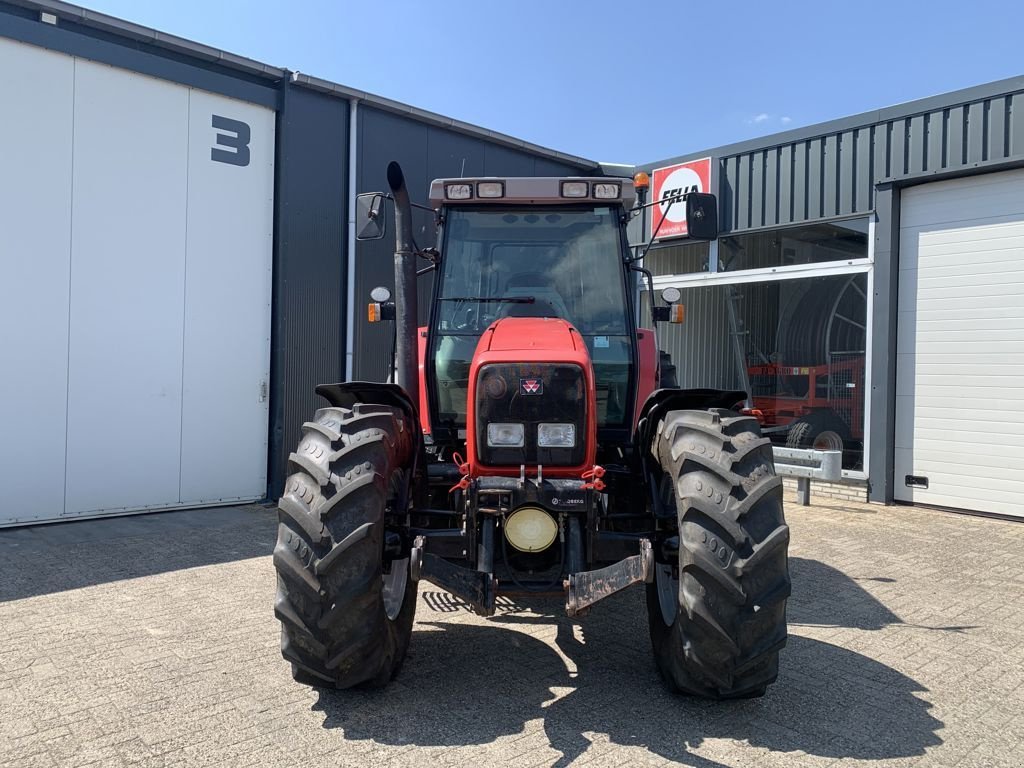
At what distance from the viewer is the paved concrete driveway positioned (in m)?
2.98

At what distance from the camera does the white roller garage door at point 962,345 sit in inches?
313

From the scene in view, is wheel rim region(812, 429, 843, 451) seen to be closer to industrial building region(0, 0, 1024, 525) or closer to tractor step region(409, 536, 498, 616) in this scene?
industrial building region(0, 0, 1024, 525)

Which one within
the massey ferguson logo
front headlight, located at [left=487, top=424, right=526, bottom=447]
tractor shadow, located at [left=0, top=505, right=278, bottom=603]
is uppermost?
the massey ferguson logo

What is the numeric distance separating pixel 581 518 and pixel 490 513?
417mm

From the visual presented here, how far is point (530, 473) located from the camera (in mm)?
3490

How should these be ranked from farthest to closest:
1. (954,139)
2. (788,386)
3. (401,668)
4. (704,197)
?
(788,386) → (954,139) → (704,197) → (401,668)

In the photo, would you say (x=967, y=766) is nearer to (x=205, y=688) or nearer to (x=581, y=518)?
(x=581, y=518)

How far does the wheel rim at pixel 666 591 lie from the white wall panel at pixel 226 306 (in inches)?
234

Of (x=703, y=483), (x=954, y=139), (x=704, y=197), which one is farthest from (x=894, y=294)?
(x=703, y=483)

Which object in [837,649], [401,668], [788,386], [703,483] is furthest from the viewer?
[788,386]

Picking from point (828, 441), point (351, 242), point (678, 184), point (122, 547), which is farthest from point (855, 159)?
point (122, 547)

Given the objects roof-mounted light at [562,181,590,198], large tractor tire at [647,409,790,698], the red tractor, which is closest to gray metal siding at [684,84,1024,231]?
the red tractor

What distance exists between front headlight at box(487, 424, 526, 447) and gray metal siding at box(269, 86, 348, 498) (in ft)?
17.8

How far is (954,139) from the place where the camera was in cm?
822
